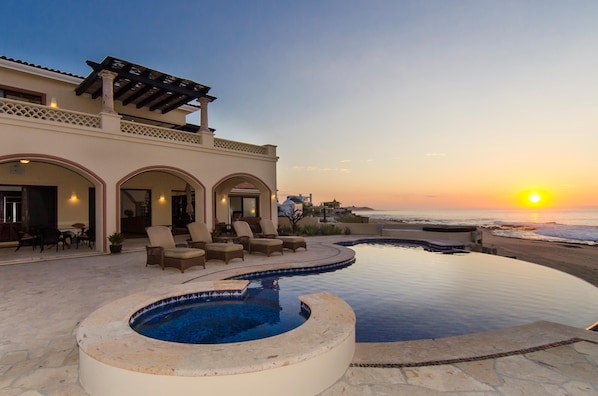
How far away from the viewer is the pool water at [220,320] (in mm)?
4680

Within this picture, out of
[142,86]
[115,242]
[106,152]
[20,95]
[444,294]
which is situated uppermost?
[142,86]

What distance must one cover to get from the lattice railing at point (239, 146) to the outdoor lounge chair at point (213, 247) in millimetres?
5908

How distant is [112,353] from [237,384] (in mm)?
1319

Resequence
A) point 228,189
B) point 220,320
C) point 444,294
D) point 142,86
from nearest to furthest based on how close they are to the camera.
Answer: point 220,320, point 444,294, point 142,86, point 228,189

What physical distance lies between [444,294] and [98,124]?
1251 cm

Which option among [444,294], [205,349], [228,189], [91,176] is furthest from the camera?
[228,189]

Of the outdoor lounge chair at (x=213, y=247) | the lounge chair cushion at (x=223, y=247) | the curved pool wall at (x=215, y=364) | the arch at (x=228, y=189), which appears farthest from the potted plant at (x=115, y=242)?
the curved pool wall at (x=215, y=364)

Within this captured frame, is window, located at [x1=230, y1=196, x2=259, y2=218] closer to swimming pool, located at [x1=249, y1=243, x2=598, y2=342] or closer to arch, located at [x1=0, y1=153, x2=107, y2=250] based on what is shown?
arch, located at [x1=0, y1=153, x2=107, y2=250]

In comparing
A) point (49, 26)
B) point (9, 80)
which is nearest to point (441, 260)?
point (9, 80)

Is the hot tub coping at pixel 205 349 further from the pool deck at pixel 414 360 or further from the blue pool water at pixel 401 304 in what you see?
the blue pool water at pixel 401 304

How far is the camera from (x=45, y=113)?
35.7ft

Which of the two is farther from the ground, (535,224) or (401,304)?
(401,304)

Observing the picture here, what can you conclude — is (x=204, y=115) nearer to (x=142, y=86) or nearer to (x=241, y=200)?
(x=142, y=86)

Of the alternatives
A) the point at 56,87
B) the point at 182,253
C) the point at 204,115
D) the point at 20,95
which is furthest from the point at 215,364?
the point at 56,87
